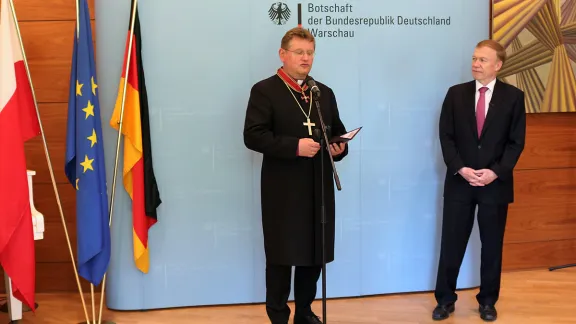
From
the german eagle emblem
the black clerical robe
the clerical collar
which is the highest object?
the german eagle emblem

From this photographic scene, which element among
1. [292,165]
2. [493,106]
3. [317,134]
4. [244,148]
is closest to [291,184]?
[292,165]

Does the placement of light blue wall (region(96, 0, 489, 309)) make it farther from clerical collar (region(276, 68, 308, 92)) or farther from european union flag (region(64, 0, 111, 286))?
clerical collar (region(276, 68, 308, 92))

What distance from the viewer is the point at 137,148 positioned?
11.7 feet

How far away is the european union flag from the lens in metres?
3.30

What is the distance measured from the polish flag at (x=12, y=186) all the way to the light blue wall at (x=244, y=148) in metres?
0.60

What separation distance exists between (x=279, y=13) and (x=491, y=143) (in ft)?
4.87

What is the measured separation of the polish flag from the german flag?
572 millimetres

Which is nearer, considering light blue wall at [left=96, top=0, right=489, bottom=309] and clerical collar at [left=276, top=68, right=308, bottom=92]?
clerical collar at [left=276, top=68, right=308, bottom=92]

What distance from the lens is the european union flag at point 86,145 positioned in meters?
3.30

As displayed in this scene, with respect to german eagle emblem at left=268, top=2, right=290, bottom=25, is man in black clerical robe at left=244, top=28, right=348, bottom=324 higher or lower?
lower

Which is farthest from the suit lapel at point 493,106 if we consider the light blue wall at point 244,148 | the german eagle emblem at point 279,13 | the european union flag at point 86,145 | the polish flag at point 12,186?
the polish flag at point 12,186

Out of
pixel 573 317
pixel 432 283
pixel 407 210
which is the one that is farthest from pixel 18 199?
pixel 573 317

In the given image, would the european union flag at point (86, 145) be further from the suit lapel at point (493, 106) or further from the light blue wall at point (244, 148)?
the suit lapel at point (493, 106)

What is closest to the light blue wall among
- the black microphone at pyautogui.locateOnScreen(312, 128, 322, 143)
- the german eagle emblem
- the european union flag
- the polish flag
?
the german eagle emblem
